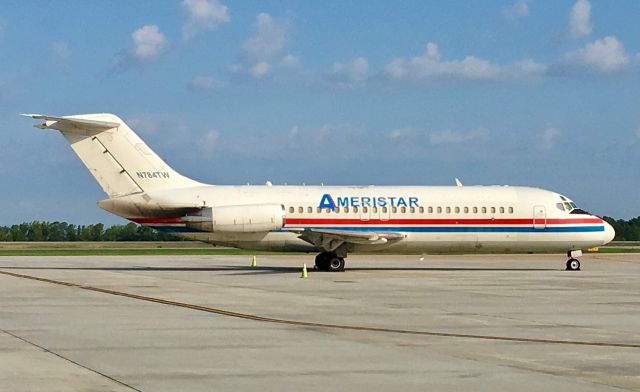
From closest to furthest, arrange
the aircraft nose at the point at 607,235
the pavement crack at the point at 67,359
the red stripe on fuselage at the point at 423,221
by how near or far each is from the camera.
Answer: the pavement crack at the point at 67,359 < the red stripe on fuselage at the point at 423,221 < the aircraft nose at the point at 607,235

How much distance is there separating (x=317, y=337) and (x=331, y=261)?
2474 centimetres

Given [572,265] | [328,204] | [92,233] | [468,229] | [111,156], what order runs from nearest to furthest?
[111,156], [328,204], [468,229], [572,265], [92,233]

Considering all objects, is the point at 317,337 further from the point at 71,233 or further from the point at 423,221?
the point at 71,233

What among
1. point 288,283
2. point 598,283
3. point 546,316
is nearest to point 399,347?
point 546,316

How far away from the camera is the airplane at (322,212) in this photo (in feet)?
134

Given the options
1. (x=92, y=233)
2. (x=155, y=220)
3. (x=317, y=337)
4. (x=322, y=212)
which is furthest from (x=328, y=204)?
(x=92, y=233)

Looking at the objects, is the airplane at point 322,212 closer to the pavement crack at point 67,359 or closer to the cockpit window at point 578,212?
the cockpit window at point 578,212

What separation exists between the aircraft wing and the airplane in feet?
0.13

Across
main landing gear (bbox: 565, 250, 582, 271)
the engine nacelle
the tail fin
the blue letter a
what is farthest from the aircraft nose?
the tail fin

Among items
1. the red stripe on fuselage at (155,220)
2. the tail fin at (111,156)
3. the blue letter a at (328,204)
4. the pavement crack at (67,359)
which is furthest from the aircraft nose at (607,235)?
the pavement crack at (67,359)

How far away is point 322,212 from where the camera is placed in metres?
42.0

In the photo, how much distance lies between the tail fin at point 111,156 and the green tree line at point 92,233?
9742 cm

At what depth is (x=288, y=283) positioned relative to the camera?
34062 millimetres

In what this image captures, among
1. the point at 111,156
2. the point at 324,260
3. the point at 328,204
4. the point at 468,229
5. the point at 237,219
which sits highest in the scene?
the point at 111,156
